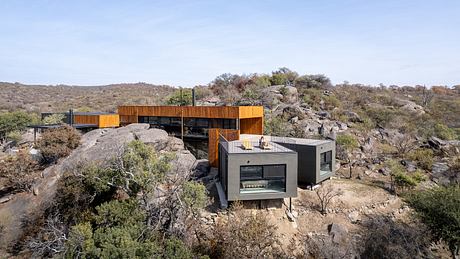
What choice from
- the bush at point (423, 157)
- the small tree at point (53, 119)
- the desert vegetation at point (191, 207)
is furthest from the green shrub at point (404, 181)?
the small tree at point (53, 119)

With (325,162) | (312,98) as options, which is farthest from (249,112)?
(312,98)

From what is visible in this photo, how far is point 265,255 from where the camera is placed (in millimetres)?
13062

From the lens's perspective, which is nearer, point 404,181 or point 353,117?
Answer: point 404,181

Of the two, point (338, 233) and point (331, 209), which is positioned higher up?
point (331, 209)

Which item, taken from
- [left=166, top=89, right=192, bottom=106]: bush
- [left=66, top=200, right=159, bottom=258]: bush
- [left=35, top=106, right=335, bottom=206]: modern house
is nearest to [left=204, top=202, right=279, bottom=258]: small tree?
[left=35, top=106, right=335, bottom=206]: modern house

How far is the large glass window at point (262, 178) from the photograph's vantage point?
16.2m

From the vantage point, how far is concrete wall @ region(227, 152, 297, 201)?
52.2 ft

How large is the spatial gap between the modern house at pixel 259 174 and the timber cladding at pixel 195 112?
5.99m

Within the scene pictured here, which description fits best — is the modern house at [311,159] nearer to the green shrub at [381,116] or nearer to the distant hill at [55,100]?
the green shrub at [381,116]

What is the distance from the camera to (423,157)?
2584cm

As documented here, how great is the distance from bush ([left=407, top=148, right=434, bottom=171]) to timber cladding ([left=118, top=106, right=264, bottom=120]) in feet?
44.3

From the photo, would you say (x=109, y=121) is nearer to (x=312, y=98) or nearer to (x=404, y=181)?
(x=404, y=181)

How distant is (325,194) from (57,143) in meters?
17.7

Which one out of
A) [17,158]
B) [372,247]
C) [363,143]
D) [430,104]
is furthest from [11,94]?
[430,104]
